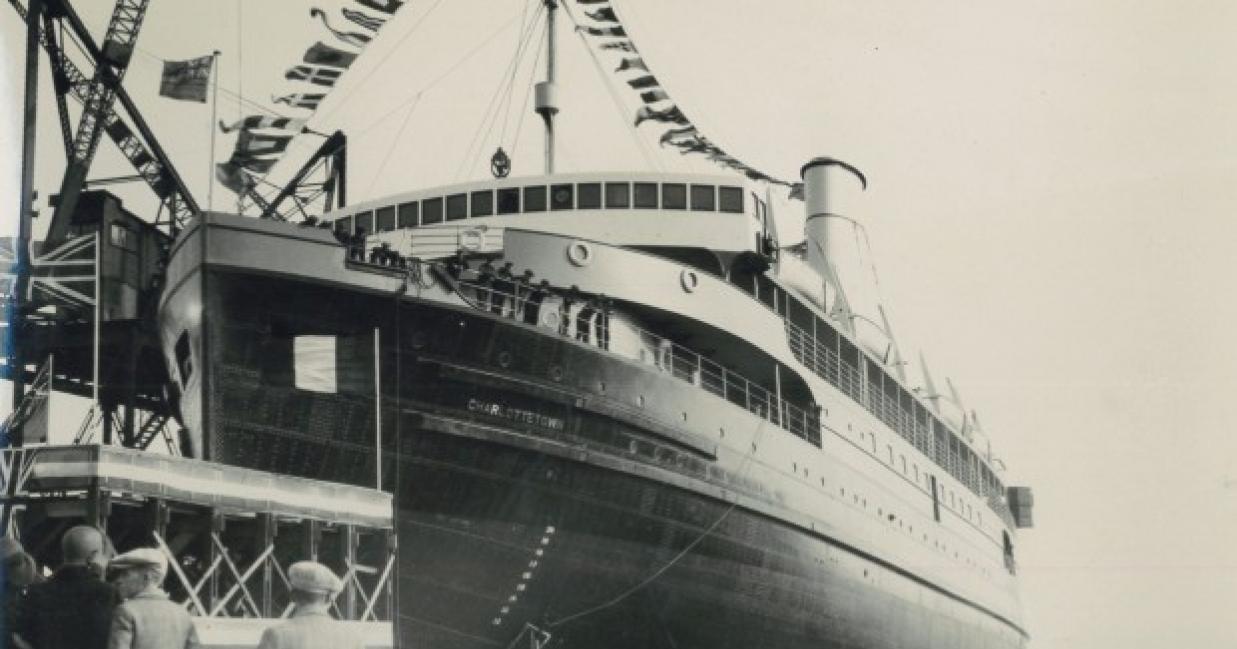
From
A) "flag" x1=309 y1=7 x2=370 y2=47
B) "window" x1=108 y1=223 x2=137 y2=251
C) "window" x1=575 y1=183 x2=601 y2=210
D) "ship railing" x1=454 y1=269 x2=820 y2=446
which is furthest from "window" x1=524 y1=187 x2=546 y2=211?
"window" x1=108 y1=223 x2=137 y2=251

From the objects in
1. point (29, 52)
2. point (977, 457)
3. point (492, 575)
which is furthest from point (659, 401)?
point (977, 457)

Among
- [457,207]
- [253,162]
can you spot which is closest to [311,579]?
[253,162]

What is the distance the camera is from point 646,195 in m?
20.9

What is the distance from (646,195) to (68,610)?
15296mm

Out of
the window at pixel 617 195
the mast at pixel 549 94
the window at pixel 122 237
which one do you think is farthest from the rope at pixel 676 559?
the window at pixel 122 237

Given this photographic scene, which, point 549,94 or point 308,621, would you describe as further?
point 549,94

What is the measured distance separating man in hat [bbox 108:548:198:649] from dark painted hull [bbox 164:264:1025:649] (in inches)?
367

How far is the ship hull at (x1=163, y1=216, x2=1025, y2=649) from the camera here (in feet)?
49.3

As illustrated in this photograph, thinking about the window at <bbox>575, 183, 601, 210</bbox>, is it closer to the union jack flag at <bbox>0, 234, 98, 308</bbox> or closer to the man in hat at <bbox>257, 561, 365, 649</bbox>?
the union jack flag at <bbox>0, 234, 98, 308</bbox>

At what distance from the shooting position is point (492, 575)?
50.9 feet

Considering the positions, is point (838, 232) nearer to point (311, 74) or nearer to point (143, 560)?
point (311, 74)

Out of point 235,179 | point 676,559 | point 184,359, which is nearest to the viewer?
point 184,359

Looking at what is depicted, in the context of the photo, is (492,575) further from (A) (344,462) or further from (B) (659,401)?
(B) (659,401)

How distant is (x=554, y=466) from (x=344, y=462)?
8.34 feet
